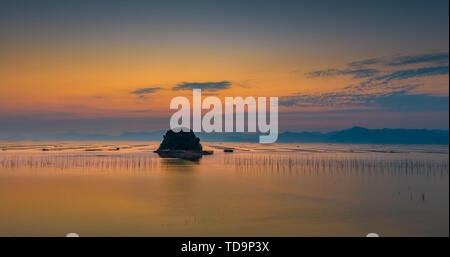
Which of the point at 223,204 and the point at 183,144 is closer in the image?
the point at 223,204

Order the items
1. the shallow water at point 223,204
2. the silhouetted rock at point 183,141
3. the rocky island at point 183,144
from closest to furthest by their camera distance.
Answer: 1. the shallow water at point 223,204
2. the rocky island at point 183,144
3. the silhouetted rock at point 183,141

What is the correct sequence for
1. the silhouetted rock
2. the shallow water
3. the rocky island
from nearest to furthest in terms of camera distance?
1. the shallow water
2. the rocky island
3. the silhouetted rock

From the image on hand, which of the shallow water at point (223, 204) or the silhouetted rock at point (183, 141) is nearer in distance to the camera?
the shallow water at point (223, 204)

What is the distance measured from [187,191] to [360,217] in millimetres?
16255

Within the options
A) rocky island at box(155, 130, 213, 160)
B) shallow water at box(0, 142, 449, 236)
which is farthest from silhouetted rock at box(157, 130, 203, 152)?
shallow water at box(0, 142, 449, 236)

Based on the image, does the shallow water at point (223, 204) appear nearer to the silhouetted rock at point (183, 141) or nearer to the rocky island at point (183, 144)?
the rocky island at point (183, 144)

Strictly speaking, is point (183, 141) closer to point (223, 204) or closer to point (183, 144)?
point (183, 144)

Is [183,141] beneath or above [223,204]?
above

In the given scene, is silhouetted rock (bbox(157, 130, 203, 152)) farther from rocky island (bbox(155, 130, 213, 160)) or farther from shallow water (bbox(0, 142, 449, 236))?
shallow water (bbox(0, 142, 449, 236))

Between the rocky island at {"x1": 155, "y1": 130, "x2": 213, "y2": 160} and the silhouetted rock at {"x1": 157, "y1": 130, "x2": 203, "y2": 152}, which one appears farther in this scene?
the silhouetted rock at {"x1": 157, "y1": 130, "x2": 203, "y2": 152}

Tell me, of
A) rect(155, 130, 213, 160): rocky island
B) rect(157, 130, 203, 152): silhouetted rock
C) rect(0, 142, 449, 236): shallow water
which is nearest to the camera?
rect(0, 142, 449, 236): shallow water

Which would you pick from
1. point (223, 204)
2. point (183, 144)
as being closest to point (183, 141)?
point (183, 144)

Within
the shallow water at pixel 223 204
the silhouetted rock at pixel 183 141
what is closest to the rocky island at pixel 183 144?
the silhouetted rock at pixel 183 141
